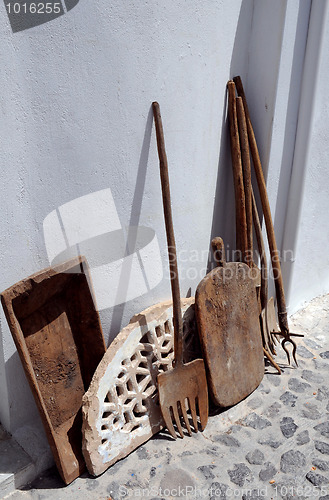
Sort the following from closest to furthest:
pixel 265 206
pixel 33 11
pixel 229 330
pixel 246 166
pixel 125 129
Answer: pixel 33 11
pixel 125 129
pixel 229 330
pixel 246 166
pixel 265 206

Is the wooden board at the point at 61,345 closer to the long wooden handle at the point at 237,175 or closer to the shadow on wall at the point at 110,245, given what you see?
the shadow on wall at the point at 110,245

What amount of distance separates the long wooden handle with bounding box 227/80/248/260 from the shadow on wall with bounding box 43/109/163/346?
0.64 metres

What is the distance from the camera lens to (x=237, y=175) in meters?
3.13

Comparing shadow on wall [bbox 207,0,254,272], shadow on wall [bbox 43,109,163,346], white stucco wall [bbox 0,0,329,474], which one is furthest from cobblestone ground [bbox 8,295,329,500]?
shadow on wall [bbox 207,0,254,272]

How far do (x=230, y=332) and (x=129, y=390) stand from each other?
741mm

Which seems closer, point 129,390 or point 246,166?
point 129,390

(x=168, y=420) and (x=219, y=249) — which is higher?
(x=219, y=249)

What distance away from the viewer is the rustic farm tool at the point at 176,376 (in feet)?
8.46

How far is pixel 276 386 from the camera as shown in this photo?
10.5 ft

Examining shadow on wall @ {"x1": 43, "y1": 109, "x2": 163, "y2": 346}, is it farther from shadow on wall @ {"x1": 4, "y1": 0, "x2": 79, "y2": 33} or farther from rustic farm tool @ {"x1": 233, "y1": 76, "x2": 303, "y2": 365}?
rustic farm tool @ {"x1": 233, "y1": 76, "x2": 303, "y2": 365}

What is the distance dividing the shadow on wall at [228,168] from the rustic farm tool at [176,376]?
736 mm

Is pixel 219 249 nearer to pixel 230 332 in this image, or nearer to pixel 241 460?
pixel 230 332

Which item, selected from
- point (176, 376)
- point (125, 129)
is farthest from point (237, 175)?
point (176, 376)

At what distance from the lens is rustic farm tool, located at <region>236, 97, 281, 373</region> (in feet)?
10.1
